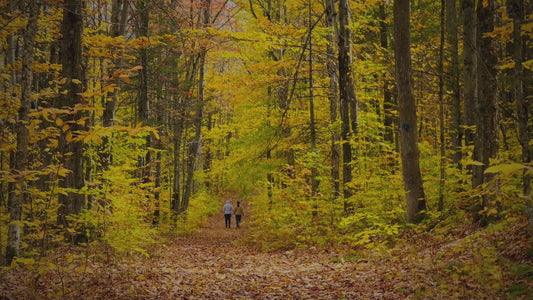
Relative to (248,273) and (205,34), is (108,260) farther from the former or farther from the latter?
(205,34)

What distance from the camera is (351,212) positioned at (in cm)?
1114

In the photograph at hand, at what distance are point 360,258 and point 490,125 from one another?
4012 mm

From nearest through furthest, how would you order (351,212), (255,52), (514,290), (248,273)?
(514,290), (248,273), (351,212), (255,52)

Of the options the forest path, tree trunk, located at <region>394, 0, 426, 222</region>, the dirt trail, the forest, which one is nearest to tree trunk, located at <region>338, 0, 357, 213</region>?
the forest

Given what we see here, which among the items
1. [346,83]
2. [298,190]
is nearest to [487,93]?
[346,83]

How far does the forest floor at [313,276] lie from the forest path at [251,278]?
0.7 inches

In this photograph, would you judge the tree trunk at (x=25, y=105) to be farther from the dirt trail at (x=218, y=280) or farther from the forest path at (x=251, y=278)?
the forest path at (x=251, y=278)

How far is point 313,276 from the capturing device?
7.59 meters

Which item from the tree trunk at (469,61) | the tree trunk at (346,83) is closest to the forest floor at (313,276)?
the tree trunk at (346,83)

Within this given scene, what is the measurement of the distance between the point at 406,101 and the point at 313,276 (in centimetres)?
425

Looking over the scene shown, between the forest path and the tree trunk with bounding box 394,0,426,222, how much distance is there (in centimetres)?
213

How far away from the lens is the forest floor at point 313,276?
16.4 feet

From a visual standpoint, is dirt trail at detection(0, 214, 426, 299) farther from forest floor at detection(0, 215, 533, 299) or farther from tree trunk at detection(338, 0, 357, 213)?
tree trunk at detection(338, 0, 357, 213)

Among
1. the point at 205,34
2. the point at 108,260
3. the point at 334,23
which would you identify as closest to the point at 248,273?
the point at 108,260
